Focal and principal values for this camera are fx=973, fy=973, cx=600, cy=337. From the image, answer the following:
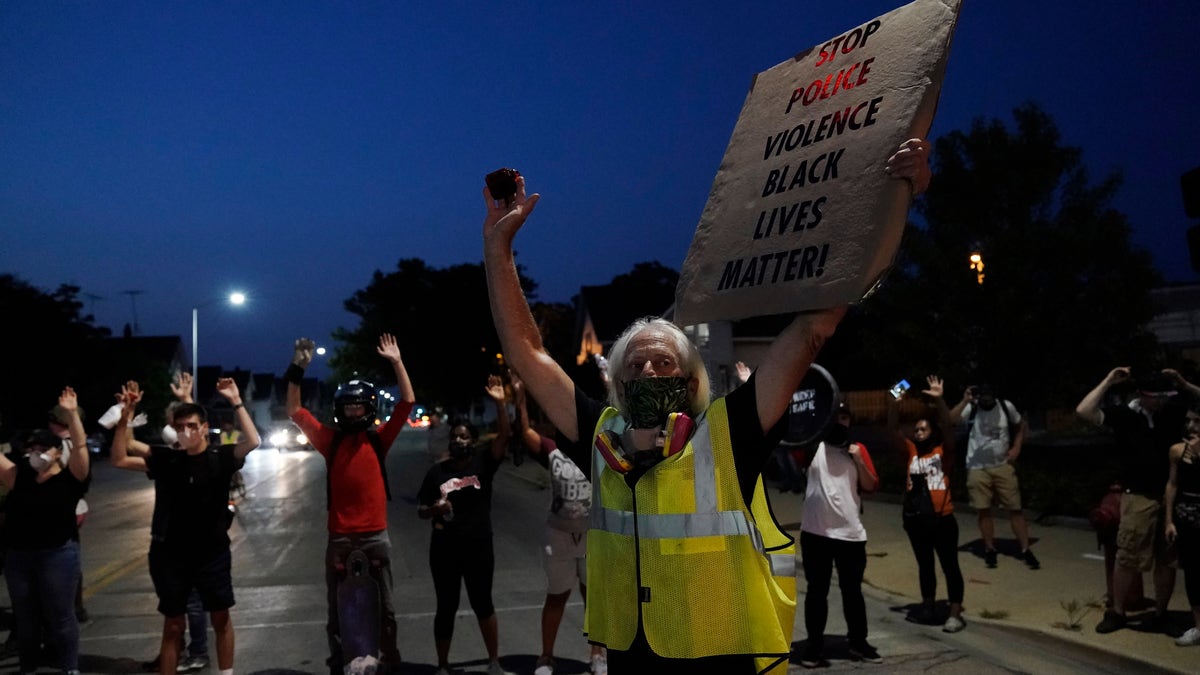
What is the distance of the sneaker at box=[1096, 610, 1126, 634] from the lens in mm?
7230

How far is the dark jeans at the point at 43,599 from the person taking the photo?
661cm

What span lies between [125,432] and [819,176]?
5184 millimetres

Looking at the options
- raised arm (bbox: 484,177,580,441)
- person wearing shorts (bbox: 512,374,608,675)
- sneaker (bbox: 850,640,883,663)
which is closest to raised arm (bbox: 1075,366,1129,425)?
sneaker (bbox: 850,640,883,663)

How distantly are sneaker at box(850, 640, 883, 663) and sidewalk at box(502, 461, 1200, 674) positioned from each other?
2.39 feet

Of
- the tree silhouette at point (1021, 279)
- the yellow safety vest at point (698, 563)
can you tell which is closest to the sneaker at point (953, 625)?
the yellow safety vest at point (698, 563)

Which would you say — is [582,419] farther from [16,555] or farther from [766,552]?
[16,555]

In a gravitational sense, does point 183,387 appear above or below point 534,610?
above

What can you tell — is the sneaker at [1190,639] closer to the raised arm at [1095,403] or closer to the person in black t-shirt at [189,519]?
the raised arm at [1095,403]

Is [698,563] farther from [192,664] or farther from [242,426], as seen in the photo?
[192,664]

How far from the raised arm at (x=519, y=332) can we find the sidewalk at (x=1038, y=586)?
5491 millimetres

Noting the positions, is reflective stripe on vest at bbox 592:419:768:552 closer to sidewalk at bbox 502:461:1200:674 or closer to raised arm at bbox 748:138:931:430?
raised arm at bbox 748:138:931:430

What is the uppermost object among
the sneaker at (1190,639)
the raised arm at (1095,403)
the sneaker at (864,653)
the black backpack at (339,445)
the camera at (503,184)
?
the camera at (503,184)

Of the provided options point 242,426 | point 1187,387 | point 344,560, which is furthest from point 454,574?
point 1187,387

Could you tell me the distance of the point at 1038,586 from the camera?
29.7 ft
